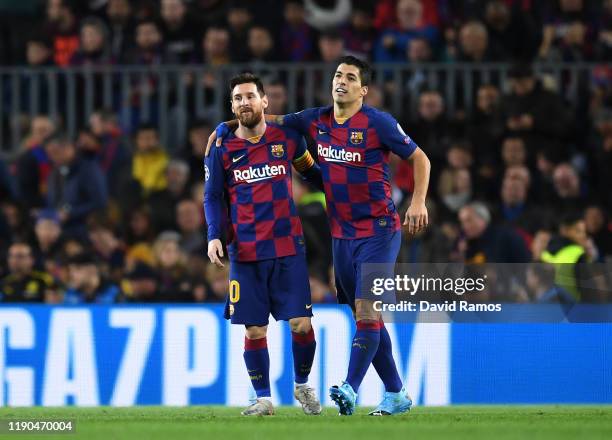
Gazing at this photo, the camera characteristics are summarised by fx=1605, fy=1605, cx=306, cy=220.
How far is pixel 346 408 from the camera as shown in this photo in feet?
32.2

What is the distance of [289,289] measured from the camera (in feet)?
33.1

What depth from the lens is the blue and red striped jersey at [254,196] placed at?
10.1 metres

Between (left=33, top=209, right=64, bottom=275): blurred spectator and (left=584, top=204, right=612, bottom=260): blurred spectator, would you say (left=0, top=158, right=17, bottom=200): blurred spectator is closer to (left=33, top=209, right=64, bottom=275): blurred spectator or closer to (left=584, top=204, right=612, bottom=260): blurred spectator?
(left=33, top=209, right=64, bottom=275): blurred spectator

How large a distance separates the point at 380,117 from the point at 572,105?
611 centimetres

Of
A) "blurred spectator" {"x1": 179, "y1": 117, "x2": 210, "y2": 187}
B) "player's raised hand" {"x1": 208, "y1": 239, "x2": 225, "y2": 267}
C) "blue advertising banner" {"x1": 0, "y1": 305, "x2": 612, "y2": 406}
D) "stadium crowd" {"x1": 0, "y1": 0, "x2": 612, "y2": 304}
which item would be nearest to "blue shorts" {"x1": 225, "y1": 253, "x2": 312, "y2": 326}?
"player's raised hand" {"x1": 208, "y1": 239, "x2": 225, "y2": 267}

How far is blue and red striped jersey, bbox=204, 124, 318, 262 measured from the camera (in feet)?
33.1

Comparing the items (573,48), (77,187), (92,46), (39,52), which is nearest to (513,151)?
(573,48)

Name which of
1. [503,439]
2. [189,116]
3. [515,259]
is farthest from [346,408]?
[189,116]

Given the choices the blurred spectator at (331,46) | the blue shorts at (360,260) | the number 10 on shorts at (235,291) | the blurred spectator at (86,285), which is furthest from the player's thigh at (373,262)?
the blurred spectator at (331,46)

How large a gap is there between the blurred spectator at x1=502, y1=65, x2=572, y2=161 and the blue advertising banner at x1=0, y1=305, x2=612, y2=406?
11.1 ft

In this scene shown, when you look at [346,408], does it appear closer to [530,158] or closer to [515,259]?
[515,259]

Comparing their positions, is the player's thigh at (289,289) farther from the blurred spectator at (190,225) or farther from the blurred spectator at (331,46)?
the blurred spectator at (331,46)

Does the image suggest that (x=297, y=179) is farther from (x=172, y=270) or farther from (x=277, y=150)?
(x=277, y=150)

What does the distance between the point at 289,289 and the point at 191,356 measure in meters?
2.82
